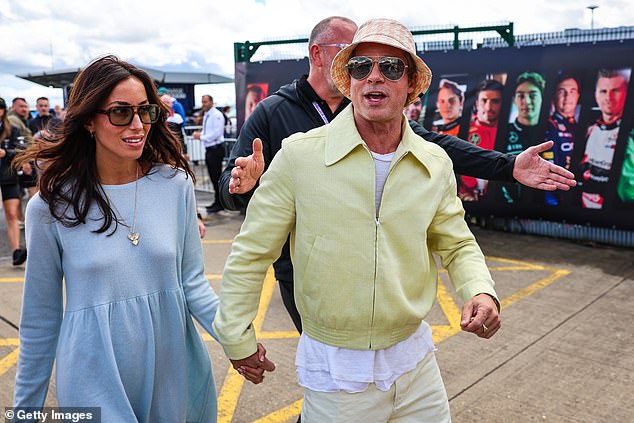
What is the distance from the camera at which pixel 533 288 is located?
237 inches

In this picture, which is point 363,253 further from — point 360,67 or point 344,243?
point 360,67

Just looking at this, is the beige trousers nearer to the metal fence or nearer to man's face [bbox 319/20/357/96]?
man's face [bbox 319/20/357/96]

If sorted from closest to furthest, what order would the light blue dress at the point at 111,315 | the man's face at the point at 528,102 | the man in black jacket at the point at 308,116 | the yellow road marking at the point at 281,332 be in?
the light blue dress at the point at 111,315 → the man in black jacket at the point at 308,116 → the yellow road marking at the point at 281,332 → the man's face at the point at 528,102

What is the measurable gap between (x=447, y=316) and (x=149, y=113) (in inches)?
141

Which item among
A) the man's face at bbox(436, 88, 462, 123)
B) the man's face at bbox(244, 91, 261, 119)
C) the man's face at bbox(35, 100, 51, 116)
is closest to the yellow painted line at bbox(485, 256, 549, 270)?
the man's face at bbox(436, 88, 462, 123)

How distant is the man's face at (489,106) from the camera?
7.97 metres

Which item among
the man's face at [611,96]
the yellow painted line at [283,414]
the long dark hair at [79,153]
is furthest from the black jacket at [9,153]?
the man's face at [611,96]

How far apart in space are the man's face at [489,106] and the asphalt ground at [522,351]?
6.37ft

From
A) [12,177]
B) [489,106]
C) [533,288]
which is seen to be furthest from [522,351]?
[12,177]

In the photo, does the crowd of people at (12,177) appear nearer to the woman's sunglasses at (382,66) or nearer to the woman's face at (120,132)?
the woman's face at (120,132)

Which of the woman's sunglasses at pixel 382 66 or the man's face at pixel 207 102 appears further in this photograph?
the man's face at pixel 207 102

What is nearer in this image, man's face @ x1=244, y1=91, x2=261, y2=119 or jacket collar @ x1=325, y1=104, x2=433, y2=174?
jacket collar @ x1=325, y1=104, x2=433, y2=174

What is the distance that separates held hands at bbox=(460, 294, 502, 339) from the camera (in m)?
1.95

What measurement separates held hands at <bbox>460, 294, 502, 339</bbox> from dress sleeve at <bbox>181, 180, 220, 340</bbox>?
3.07 feet
